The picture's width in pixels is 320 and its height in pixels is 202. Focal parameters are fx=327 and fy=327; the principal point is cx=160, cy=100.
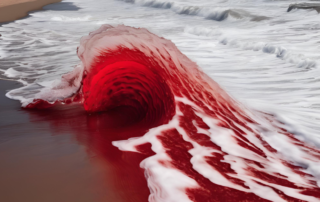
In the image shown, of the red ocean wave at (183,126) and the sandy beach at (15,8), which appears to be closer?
the red ocean wave at (183,126)

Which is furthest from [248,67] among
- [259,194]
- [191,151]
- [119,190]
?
[119,190]

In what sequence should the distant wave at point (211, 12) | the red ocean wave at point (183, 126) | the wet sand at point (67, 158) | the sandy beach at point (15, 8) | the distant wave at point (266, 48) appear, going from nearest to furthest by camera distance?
the wet sand at point (67, 158) < the red ocean wave at point (183, 126) < the distant wave at point (266, 48) < the distant wave at point (211, 12) < the sandy beach at point (15, 8)

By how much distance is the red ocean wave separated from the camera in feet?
5.72

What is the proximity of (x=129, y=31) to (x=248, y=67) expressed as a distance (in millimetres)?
2196

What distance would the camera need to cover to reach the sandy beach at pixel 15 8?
9.86 metres

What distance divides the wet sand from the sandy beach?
25.2 feet

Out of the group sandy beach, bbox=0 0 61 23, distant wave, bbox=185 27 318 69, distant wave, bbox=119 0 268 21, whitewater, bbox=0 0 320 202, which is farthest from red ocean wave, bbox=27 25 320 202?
sandy beach, bbox=0 0 61 23

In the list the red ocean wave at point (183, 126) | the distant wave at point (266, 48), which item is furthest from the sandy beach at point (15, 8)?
the red ocean wave at point (183, 126)

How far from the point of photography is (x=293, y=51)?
4957 mm

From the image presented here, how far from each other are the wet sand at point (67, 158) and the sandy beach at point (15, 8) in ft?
25.2

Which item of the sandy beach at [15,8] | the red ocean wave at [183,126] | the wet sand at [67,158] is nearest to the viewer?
the wet sand at [67,158]

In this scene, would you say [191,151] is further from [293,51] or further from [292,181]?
[293,51]

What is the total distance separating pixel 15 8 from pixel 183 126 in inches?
455

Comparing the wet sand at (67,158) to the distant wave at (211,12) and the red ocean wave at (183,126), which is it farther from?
the distant wave at (211,12)
